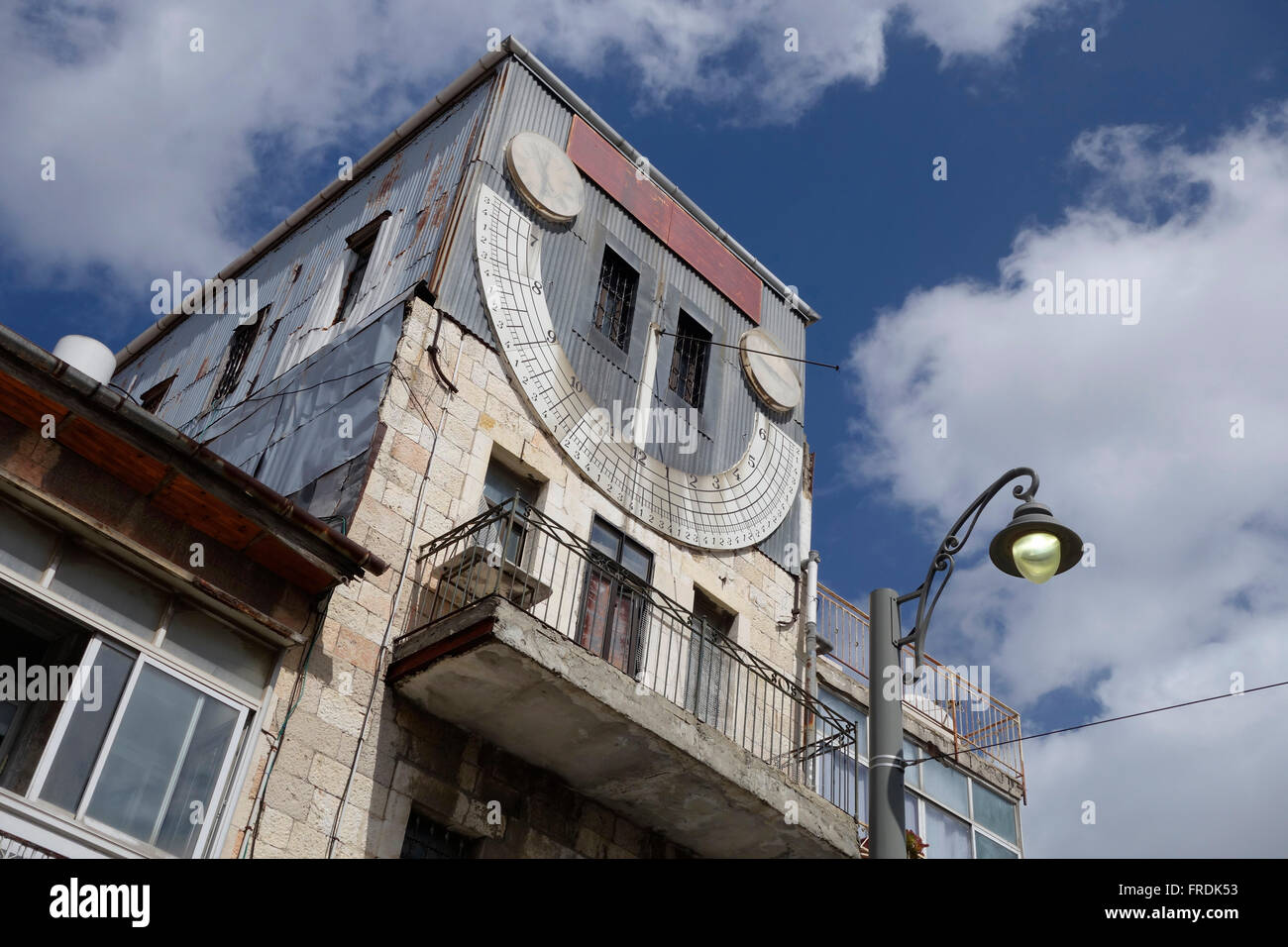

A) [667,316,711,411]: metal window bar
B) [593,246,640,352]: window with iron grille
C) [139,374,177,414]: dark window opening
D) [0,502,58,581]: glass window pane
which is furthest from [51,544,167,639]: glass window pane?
[139,374,177,414]: dark window opening

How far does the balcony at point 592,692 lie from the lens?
410 inches

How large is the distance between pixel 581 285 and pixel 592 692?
19.4ft

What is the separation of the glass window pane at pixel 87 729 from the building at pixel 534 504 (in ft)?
3.84

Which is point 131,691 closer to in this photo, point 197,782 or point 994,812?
point 197,782

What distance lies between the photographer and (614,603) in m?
13.1

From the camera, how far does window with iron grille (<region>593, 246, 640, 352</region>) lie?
15055mm

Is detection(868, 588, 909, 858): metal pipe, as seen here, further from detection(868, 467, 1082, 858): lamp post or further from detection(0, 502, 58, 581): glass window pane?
detection(0, 502, 58, 581): glass window pane

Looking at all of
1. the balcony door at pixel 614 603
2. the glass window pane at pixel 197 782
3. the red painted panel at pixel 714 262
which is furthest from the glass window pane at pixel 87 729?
the red painted panel at pixel 714 262

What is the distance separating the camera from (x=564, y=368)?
13922 mm

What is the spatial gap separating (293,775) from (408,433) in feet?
11.9
